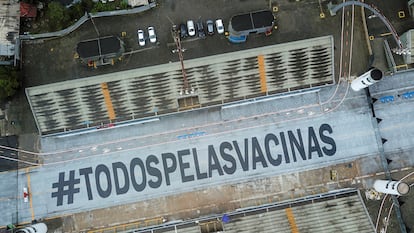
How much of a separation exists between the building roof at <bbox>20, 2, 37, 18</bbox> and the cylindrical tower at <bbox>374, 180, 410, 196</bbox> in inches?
2806

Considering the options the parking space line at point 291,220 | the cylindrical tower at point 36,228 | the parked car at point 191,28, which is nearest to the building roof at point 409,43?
the parking space line at point 291,220

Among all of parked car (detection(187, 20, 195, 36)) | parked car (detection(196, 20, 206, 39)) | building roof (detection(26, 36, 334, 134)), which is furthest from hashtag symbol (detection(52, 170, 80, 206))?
parked car (detection(196, 20, 206, 39))

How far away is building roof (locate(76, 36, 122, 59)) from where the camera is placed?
253 ft

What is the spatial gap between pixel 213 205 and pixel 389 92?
131 feet

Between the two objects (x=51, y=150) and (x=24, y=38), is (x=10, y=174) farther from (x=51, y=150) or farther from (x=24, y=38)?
(x=24, y=38)

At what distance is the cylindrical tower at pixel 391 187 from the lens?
67375 mm

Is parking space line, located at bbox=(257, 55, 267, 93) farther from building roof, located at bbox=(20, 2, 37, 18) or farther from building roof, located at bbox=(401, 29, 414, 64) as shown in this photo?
building roof, located at bbox=(20, 2, 37, 18)

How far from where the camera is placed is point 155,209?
77500 millimetres

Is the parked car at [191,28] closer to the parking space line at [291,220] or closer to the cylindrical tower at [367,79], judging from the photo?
the cylindrical tower at [367,79]

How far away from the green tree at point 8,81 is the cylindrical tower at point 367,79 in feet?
204

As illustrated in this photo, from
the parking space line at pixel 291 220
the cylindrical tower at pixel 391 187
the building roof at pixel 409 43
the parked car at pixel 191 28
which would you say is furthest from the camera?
the parked car at pixel 191 28

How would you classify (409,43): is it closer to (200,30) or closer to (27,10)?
(200,30)

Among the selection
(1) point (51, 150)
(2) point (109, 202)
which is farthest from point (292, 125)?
(1) point (51, 150)

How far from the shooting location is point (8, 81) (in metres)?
76.6
